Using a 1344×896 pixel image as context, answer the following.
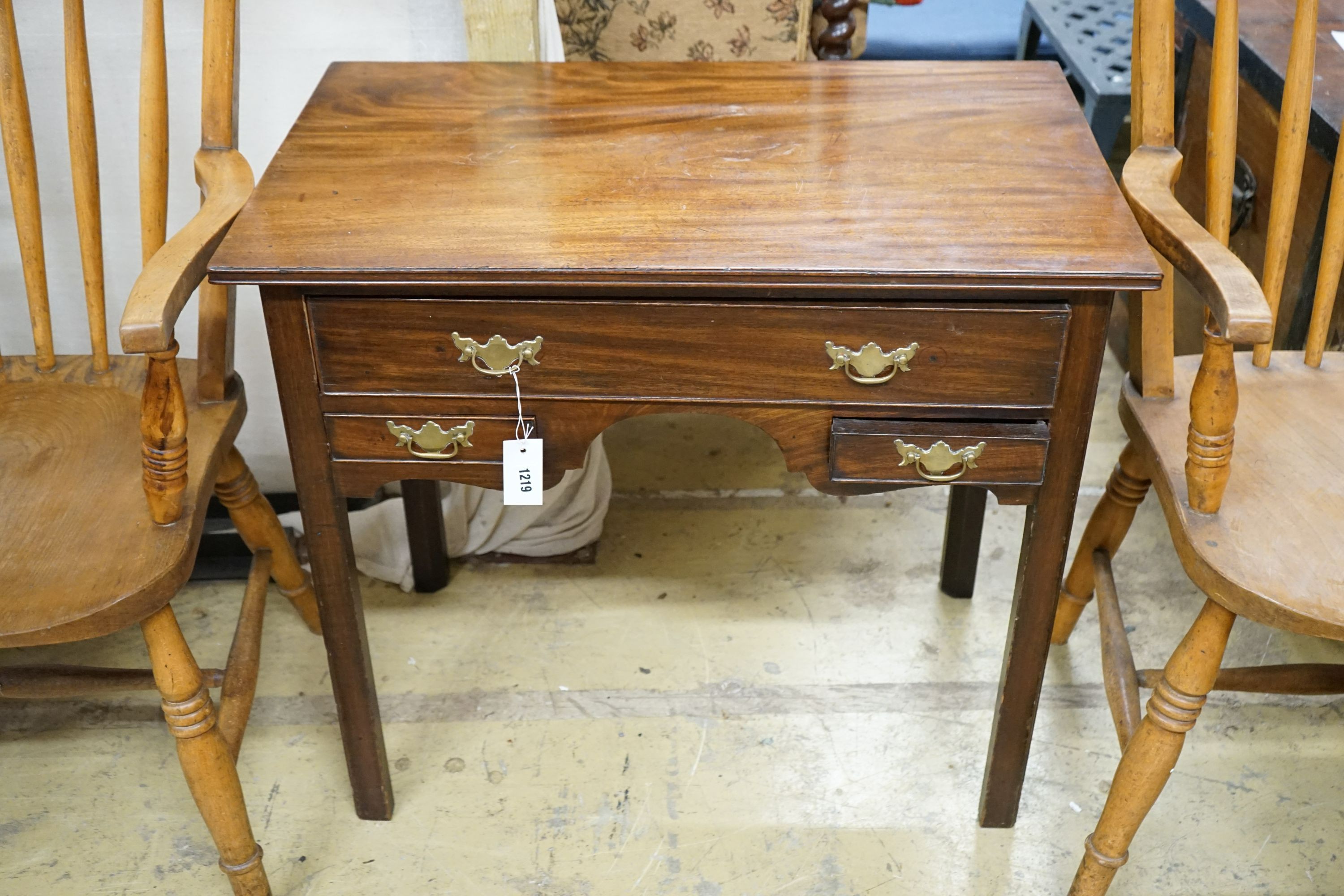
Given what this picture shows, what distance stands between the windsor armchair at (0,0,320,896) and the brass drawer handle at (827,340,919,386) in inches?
24.8

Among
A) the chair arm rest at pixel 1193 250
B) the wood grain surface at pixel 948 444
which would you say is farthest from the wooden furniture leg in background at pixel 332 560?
the chair arm rest at pixel 1193 250

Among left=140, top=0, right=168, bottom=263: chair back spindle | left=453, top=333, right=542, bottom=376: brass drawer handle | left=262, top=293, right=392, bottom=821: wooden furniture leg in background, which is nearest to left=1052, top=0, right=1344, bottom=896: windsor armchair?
left=453, top=333, right=542, bottom=376: brass drawer handle

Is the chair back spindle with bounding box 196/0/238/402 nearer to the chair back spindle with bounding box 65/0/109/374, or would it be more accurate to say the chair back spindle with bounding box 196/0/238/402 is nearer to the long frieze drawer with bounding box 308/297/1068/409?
the chair back spindle with bounding box 65/0/109/374

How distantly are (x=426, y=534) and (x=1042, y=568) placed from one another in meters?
0.94

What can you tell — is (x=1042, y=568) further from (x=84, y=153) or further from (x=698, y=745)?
(x=84, y=153)

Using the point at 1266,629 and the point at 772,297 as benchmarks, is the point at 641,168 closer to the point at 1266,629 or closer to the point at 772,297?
the point at 772,297

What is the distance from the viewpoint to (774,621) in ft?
6.06

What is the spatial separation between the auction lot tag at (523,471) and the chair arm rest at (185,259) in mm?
344

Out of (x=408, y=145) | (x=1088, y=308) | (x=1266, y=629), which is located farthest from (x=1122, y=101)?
(x=408, y=145)

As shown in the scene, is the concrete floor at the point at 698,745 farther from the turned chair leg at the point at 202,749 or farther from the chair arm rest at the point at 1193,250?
the chair arm rest at the point at 1193,250

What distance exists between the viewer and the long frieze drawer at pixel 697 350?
1.16m

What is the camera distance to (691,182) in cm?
126

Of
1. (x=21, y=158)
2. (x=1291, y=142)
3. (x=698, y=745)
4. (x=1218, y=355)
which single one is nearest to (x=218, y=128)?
(x=21, y=158)

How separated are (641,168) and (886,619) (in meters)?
0.86
